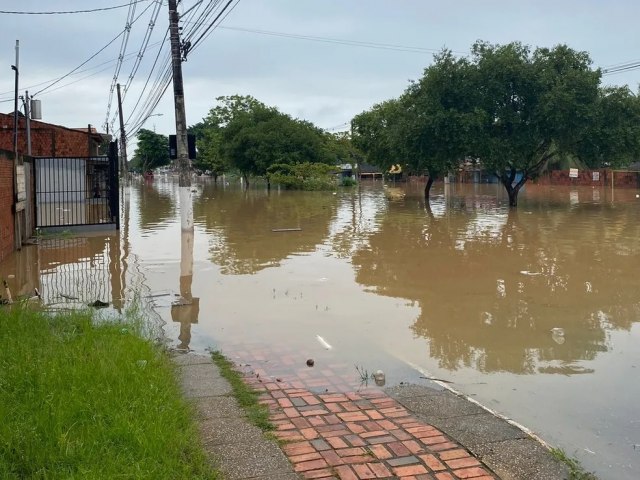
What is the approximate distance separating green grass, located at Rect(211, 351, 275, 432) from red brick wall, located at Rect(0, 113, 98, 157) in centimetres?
2468

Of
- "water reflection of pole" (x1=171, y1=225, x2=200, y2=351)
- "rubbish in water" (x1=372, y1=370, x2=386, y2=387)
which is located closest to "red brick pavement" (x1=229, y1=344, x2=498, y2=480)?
"rubbish in water" (x1=372, y1=370, x2=386, y2=387)

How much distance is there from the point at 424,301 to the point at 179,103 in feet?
19.3

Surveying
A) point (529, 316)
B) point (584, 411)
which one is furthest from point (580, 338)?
point (584, 411)

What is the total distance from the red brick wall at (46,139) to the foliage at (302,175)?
17664mm

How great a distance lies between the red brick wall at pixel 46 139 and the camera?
28.6m

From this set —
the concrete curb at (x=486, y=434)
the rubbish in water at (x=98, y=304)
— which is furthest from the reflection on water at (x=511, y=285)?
the rubbish in water at (x=98, y=304)

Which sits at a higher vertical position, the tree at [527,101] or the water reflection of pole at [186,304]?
the tree at [527,101]

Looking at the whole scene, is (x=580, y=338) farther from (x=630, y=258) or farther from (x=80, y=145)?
(x=80, y=145)

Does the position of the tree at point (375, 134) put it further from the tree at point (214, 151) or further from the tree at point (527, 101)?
the tree at point (214, 151)

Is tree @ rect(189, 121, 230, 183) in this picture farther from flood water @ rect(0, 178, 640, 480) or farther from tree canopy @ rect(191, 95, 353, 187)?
flood water @ rect(0, 178, 640, 480)

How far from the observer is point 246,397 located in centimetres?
513

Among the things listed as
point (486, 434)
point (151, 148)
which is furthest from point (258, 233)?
point (151, 148)

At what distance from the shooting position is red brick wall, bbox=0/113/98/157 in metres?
28.6

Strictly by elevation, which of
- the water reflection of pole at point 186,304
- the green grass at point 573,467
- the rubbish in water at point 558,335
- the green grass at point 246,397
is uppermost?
the water reflection of pole at point 186,304
